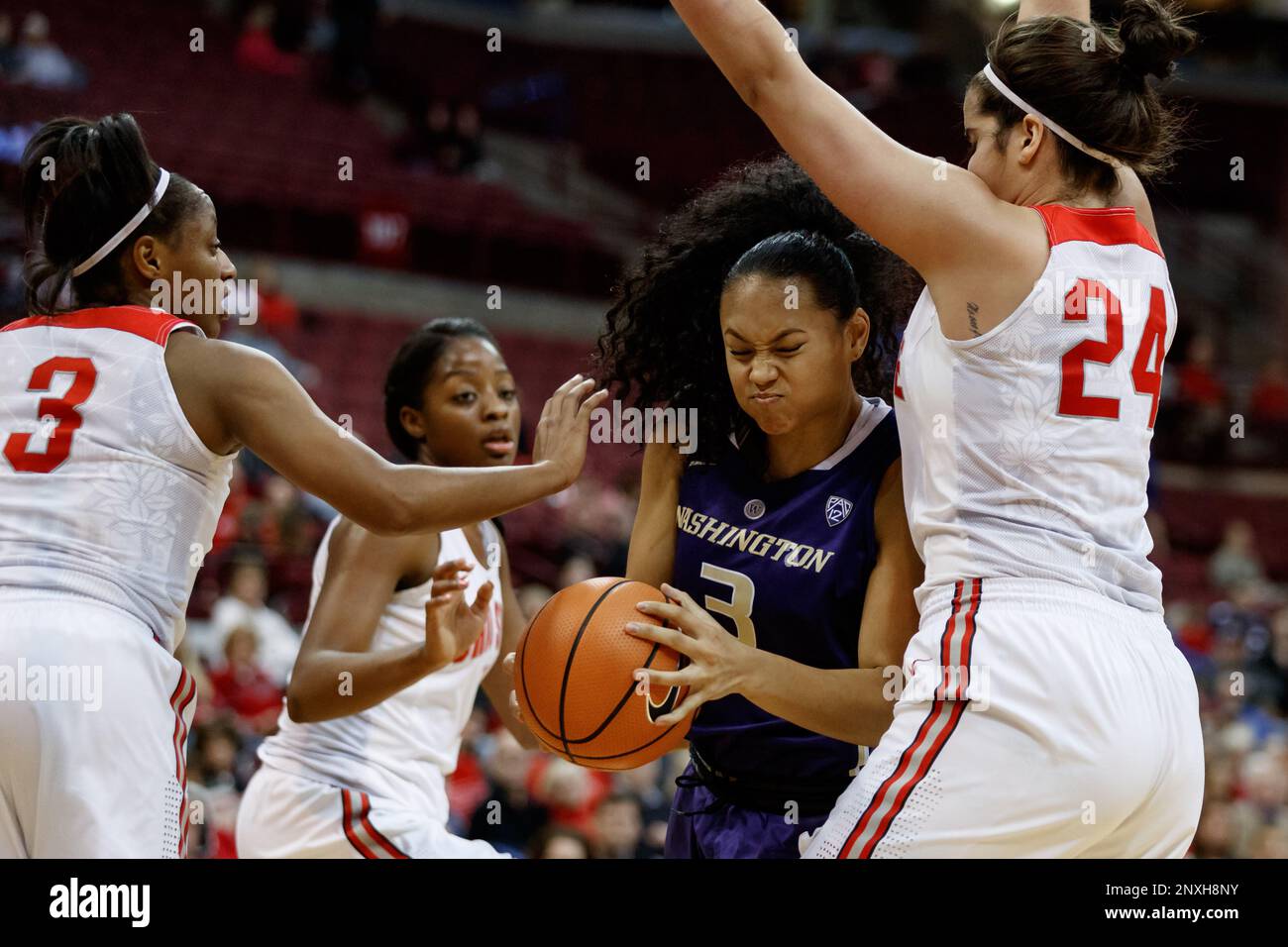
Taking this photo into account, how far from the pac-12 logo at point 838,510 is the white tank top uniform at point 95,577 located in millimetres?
1333

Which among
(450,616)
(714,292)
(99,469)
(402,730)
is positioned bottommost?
(402,730)

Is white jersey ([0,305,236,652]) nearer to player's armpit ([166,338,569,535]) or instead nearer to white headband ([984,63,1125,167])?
player's armpit ([166,338,569,535])

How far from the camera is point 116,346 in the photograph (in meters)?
2.96

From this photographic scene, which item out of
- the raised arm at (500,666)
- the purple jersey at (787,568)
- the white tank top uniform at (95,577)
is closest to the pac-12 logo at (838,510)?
the purple jersey at (787,568)

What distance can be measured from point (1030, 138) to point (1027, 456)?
63cm

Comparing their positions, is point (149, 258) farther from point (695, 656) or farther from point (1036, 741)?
point (1036, 741)

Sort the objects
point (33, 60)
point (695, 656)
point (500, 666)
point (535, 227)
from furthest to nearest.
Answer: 1. point (535, 227)
2. point (33, 60)
3. point (500, 666)
4. point (695, 656)

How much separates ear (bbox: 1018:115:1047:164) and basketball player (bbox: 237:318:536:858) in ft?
5.29

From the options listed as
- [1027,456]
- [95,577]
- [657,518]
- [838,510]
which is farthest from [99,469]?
[1027,456]

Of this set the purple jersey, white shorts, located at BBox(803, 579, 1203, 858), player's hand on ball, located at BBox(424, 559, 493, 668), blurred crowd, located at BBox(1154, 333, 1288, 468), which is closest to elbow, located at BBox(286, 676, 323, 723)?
player's hand on ball, located at BBox(424, 559, 493, 668)

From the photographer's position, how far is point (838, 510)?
3.14 meters

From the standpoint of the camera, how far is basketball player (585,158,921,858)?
299 centimetres
